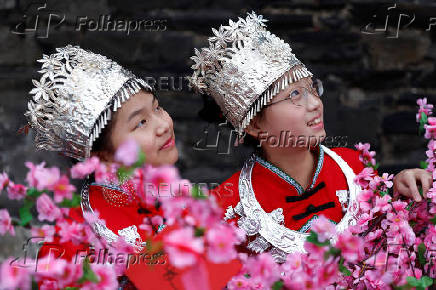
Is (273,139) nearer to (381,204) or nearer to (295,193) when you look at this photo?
(295,193)

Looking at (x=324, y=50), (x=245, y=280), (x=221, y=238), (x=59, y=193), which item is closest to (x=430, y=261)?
(x=245, y=280)

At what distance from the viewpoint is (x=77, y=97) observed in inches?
56.1

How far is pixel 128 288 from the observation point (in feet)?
4.64

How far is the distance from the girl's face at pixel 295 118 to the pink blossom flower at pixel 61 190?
35.9 inches

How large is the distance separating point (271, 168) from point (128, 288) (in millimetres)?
622

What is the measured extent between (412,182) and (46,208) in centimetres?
102

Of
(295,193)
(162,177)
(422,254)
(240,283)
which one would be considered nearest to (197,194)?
(162,177)

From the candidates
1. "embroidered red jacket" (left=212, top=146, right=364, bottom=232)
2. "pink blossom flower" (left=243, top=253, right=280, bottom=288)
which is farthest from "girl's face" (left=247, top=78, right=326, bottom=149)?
"pink blossom flower" (left=243, top=253, right=280, bottom=288)

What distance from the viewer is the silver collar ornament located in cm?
153

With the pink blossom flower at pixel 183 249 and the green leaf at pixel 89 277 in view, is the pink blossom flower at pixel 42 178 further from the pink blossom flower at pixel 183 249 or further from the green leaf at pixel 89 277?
the pink blossom flower at pixel 183 249

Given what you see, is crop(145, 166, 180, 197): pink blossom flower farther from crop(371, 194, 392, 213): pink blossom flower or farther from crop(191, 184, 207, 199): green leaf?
crop(371, 194, 392, 213): pink blossom flower

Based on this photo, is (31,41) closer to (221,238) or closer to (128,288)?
(128,288)

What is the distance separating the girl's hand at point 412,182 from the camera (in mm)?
1376

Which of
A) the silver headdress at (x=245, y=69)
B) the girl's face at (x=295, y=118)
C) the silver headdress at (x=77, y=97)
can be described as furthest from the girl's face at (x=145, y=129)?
the girl's face at (x=295, y=118)
